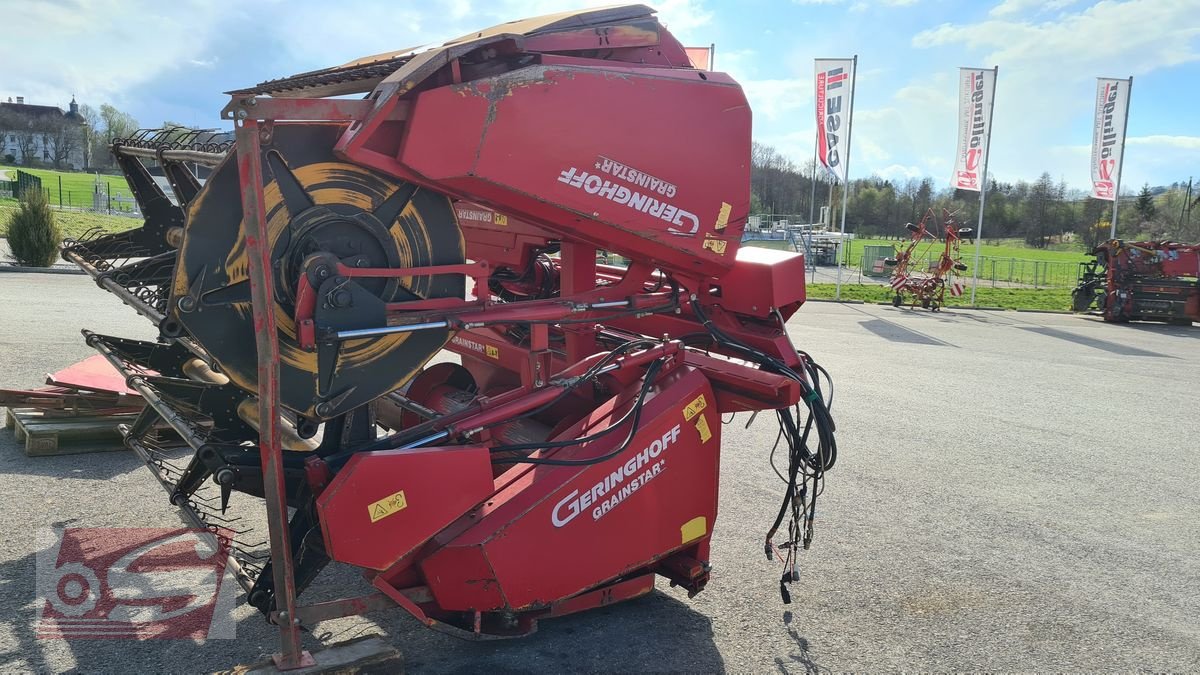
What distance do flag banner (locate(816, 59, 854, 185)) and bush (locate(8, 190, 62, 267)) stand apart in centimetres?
1642

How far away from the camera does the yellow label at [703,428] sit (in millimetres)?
3670

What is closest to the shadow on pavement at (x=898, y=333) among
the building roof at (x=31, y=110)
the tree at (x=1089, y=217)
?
the tree at (x=1089, y=217)

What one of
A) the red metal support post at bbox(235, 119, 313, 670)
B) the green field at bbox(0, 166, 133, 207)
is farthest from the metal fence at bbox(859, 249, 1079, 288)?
the green field at bbox(0, 166, 133, 207)

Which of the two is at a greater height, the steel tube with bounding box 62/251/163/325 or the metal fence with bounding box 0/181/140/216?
the metal fence with bounding box 0/181/140/216

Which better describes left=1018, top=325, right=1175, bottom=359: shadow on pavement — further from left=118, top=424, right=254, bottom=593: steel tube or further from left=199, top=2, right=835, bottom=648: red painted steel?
left=118, top=424, right=254, bottom=593: steel tube

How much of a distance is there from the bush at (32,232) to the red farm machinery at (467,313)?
44.8ft

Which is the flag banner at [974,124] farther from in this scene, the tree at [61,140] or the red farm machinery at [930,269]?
the tree at [61,140]

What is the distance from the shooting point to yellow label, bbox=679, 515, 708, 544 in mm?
3693

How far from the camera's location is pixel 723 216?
12.5 feet

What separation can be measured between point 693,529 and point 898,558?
1539 mm

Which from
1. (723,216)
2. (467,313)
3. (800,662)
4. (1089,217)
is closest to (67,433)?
(467,313)

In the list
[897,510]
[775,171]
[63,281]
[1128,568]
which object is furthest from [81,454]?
[775,171]

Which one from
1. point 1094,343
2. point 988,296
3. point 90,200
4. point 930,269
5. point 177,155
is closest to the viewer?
point 177,155

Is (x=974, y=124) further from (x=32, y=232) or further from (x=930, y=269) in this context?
(x=32, y=232)
